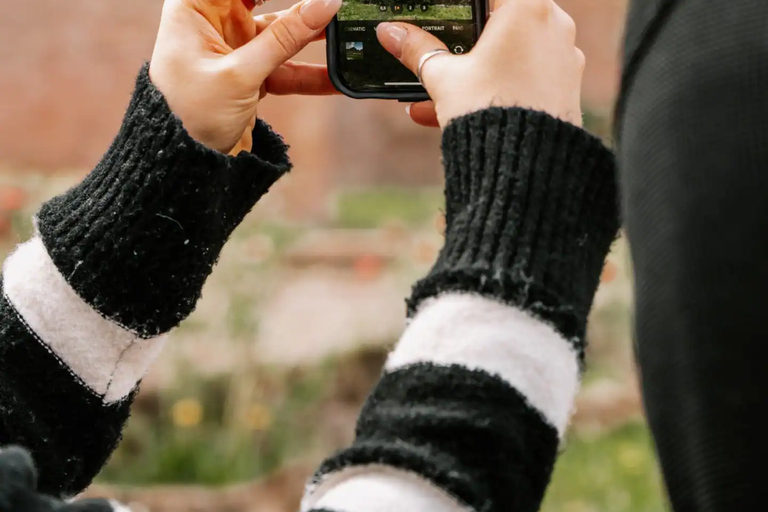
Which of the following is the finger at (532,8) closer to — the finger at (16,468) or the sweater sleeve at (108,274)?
the sweater sleeve at (108,274)

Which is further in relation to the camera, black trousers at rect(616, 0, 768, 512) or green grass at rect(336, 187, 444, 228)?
green grass at rect(336, 187, 444, 228)

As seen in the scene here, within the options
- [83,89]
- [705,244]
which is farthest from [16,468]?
[83,89]

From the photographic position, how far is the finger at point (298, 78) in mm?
749

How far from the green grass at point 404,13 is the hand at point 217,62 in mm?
17

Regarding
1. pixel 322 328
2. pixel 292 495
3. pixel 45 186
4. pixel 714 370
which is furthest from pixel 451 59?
pixel 45 186

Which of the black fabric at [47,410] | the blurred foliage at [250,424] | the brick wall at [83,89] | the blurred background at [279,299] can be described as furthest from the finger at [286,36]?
the brick wall at [83,89]

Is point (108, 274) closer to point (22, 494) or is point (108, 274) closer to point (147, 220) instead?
point (147, 220)

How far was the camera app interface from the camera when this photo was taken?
2.13 feet

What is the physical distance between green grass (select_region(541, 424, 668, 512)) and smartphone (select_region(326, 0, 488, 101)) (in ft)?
3.96

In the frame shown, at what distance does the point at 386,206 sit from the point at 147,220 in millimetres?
2046

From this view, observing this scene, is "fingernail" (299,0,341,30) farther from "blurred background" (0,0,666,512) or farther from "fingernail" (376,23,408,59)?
"blurred background" (0,0,666,512)

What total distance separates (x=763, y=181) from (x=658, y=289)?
0.19ft

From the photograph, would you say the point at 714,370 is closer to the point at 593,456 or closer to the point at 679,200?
the point at 679,200

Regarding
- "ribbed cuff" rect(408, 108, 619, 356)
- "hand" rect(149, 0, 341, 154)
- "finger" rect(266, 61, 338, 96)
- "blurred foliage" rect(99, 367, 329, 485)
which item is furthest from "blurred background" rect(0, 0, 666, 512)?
"ribbed cuff" rect(408, 108, 619, 356)
